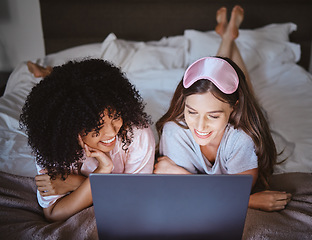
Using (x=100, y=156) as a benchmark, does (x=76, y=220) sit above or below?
below

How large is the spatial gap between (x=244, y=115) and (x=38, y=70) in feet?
4.70

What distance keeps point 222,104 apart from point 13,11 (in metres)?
2.18

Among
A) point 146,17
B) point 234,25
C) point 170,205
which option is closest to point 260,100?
point 234,25

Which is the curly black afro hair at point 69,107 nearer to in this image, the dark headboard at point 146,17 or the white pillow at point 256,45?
the white pillow at point 256,45

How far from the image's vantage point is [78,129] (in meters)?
0.91

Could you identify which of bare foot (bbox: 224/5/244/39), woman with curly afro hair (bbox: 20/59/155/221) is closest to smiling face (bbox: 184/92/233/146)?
woman with curly afro hair (bbox: 20/59/155/221)

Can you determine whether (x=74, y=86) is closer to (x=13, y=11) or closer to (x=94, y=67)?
(x=94, y=67)

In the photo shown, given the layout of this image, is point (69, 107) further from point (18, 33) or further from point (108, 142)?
point (18, 33)

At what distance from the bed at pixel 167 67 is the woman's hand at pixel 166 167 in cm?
29

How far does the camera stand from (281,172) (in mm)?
1315

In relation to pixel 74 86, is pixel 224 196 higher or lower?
lower

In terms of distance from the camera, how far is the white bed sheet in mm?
1355

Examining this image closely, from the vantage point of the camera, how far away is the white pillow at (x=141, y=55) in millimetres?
2061

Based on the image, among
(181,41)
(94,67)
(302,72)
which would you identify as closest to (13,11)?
(181,41)
